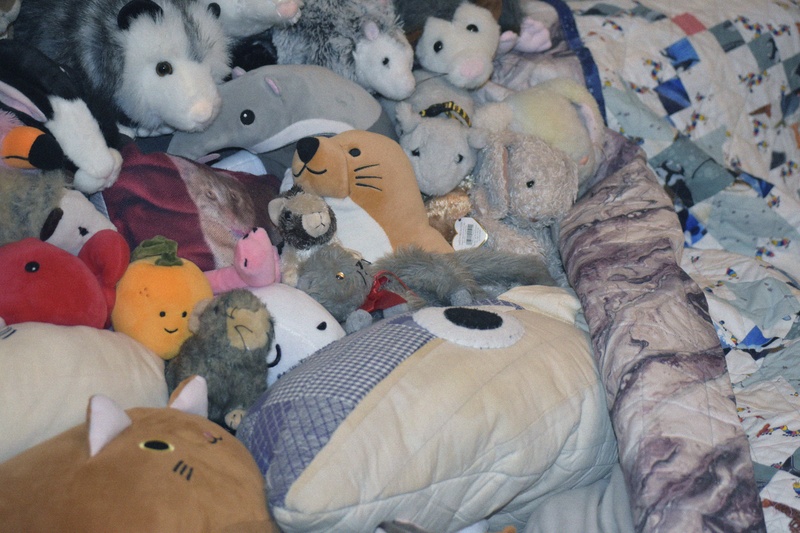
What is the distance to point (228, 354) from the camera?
2.89 ft

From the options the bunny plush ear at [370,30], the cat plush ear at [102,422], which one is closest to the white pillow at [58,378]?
the cat plush ear at [102,422]

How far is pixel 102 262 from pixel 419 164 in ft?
1.94

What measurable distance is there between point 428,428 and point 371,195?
1.71ft

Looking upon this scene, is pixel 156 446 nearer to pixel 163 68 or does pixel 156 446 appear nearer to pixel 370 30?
pixel 163 68

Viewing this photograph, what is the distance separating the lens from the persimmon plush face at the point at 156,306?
0.91 meters

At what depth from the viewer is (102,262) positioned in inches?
36.1

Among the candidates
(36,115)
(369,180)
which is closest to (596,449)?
(369,180)

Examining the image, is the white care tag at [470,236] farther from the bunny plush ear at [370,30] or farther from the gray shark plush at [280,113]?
the bunny plush ear at [370,30]

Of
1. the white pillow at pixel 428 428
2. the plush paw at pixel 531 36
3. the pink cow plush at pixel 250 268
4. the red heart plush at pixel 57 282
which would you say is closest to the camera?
the white pillow at pixel 428 428

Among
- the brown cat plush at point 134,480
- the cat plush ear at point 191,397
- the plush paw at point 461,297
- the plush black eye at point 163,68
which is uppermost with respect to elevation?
the plush black eye at point 163,68

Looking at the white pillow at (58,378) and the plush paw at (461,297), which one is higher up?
the white pillow at (58,378)

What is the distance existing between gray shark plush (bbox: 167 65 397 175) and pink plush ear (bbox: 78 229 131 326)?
0.32 meters

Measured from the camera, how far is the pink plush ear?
3.00ft

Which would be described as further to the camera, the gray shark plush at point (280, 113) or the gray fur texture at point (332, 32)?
the gray fur texture at point (332, 32)
